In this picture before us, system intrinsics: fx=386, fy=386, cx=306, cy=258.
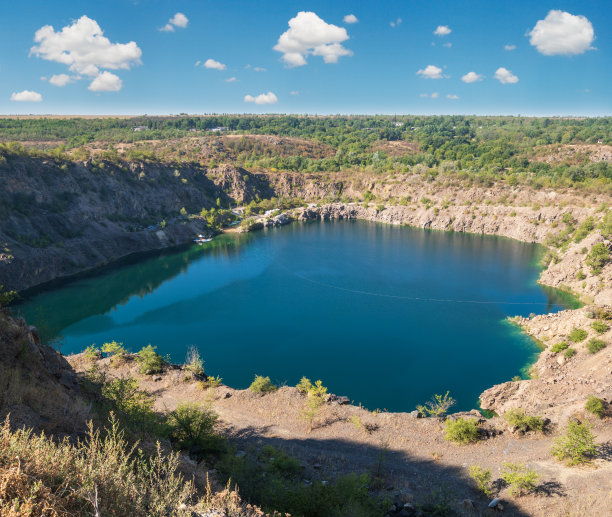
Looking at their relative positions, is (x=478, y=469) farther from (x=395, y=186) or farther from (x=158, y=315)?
(x=395, y=186)

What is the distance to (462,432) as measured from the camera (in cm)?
2011

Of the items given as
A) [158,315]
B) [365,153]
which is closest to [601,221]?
[158,315]

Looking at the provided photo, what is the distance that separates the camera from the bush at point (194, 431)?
1736 cm

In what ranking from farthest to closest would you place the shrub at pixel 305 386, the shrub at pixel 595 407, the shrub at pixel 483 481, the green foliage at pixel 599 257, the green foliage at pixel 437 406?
the green foliage at pixel 599 257 → the shrub at pixel 305 386 → the green foliage at pixel 437 406 → the shrub at pixel 595 407 → the shrub at pixel 483 481

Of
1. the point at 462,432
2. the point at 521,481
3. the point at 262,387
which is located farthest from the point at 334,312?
the point at 521,481

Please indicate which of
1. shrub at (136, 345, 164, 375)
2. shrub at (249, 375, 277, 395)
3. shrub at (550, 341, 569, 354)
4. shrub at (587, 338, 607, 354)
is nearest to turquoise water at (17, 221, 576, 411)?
shrub at (550, 341, 569, 354)

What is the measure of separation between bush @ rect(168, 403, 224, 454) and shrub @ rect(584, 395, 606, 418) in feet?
60.8

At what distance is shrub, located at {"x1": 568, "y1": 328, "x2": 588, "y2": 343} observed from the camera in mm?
28500

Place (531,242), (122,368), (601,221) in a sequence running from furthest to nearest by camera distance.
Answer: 1. (531,242)
2. (601,221)
3. (122,368)

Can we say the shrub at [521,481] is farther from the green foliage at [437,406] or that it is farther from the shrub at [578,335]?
the shrub at [578,335]

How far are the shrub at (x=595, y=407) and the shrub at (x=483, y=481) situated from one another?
802 cm

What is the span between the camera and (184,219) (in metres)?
79.8

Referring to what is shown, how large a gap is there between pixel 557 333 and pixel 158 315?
3965cm

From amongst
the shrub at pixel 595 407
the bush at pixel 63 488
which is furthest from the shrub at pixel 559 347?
the bush at pixel 63 488
